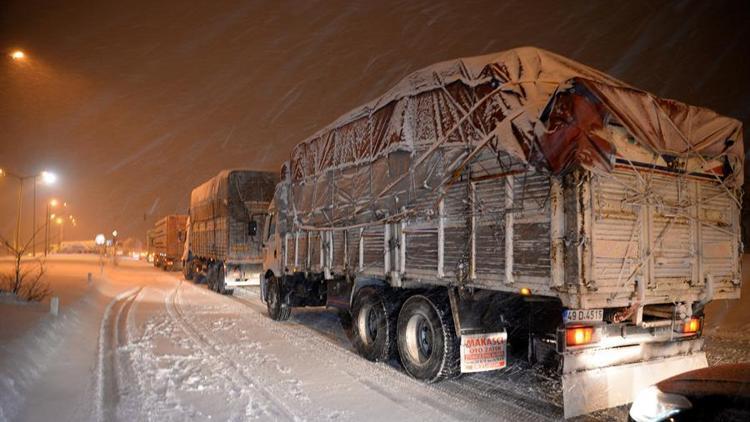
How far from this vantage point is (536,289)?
5023 millimetres

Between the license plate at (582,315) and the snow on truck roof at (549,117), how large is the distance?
1.39 m

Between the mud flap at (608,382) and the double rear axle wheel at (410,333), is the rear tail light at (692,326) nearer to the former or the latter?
the mud flap at (608,382)

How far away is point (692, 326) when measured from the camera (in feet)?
19.0

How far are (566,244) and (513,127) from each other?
4.63 ft

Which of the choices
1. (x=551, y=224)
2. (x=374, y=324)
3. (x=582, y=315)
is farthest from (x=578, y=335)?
(x=374, y=324)

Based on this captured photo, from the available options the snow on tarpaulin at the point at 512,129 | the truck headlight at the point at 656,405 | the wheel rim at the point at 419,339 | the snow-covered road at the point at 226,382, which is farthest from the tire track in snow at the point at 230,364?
the truck headlight at the point at 656,405

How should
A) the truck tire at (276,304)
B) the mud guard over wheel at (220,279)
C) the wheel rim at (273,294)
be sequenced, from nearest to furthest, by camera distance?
the truck tire at (276,304) → the wheel rim at (273,294) → the mud guard over wheel at (220,279)

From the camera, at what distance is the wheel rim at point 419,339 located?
6711 mm

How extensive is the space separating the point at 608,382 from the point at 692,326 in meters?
1.47

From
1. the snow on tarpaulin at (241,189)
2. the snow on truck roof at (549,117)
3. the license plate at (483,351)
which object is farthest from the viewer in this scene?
the snow on tarpaulin at (241,189)

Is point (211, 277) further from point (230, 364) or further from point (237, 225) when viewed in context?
point (230, 364)

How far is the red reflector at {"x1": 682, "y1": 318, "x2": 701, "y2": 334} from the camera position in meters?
5.72

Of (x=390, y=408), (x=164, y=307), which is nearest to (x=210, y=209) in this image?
(x=164, y=307)

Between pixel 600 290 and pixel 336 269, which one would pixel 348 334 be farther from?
pixel 600 290
